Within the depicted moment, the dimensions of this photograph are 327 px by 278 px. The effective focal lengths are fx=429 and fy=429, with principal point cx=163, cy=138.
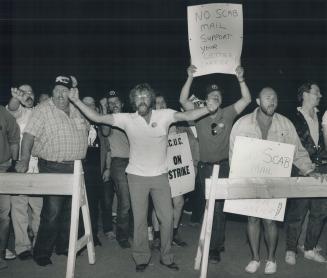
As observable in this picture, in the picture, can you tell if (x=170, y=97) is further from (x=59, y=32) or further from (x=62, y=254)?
(x=62, y=254)

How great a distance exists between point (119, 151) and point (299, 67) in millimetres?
6621

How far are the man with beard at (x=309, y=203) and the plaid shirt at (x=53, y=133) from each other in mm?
2860

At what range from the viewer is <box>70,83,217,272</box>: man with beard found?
488 cm

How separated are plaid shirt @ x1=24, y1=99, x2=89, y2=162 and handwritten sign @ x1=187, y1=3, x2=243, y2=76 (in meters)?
1.73

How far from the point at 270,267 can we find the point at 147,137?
81.9 inches

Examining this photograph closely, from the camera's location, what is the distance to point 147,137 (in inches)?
192

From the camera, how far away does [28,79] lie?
11.4m

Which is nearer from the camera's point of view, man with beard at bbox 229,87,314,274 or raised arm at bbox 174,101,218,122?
raised arm at bbox 174,101,218,122

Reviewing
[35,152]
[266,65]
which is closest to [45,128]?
[35,152]

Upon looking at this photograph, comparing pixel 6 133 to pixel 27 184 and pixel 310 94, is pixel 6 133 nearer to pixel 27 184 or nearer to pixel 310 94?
pixel 27 184

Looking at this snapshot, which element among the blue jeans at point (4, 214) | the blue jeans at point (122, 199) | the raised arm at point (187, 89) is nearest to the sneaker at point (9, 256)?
the blue jeans at point (4, 214)

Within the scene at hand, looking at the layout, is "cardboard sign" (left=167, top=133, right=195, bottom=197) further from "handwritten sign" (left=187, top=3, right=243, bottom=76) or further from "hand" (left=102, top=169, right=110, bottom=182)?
"handwritten sign" (left=187, top=3, right=243, bottom=76)

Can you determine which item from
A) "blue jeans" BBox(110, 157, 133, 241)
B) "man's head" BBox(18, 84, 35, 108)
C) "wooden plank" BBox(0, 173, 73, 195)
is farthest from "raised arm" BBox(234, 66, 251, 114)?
"man's head" BBox(18, 84, 35, 108)

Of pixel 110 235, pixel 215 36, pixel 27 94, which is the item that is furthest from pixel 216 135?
pixel 27 94
